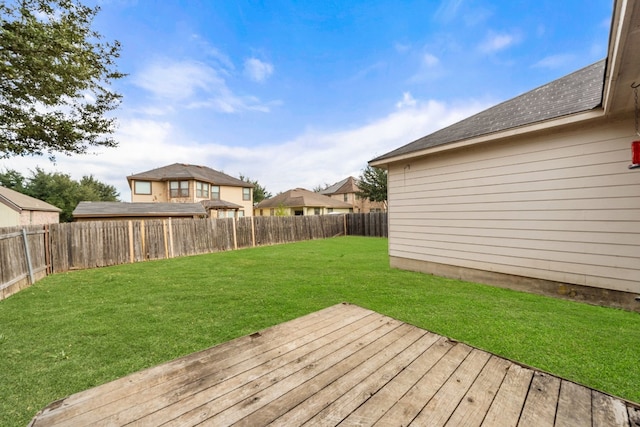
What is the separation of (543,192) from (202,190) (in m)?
23.3

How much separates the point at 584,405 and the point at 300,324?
82.9 inches

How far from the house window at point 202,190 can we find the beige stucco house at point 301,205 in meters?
7.32

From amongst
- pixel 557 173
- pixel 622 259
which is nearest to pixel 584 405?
pixel 622 259

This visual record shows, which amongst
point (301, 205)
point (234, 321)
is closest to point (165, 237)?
point (234, 321)

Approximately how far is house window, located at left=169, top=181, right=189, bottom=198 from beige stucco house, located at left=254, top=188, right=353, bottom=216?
9.02 m

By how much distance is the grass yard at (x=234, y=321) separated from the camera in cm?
235

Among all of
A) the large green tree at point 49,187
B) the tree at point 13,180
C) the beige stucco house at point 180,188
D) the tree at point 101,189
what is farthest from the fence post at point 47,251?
the tree at point 101,189

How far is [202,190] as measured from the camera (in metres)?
22.7

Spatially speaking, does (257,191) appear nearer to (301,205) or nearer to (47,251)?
(301,205)

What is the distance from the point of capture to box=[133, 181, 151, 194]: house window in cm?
2148

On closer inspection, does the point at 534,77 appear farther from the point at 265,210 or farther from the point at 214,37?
the point at 265,210

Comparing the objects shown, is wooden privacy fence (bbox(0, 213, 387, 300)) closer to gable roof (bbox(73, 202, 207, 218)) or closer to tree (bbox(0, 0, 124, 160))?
tree (bbox(0, 0, 124, 160))

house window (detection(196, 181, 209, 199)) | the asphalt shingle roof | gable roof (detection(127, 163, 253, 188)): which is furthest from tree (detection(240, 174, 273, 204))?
the asphalt shingle roof

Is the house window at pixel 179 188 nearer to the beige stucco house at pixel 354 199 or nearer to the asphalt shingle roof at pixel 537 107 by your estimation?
the asphalt shingle roof at pixel 537 107
